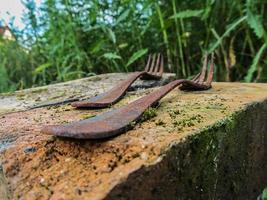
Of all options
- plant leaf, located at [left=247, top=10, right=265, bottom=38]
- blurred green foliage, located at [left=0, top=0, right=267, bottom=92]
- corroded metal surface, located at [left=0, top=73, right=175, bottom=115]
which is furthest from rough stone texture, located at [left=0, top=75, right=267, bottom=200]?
blurred green foliage, located at [left=0, top=0, right=267, bottom=92]

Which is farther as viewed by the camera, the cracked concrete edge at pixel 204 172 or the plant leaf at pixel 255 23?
the plant leaf at pixel 255 23

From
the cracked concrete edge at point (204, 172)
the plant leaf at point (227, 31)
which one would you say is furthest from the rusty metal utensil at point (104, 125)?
the plant leaf at point (227, 31)

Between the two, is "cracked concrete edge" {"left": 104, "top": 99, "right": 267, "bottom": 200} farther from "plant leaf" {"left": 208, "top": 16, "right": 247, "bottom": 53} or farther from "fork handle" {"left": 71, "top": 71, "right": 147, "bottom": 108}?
"plant leaf" {"left": 208, "top": 16, "right": 247, "bottom": 53}

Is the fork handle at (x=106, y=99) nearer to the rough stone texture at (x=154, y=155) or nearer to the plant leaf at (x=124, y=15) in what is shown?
the rough stone texture at (x=154, y=155)

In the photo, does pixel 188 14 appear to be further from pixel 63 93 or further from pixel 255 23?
pixel 63 93

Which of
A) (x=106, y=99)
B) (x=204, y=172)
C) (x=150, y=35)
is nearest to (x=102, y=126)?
(x=204, y=172)

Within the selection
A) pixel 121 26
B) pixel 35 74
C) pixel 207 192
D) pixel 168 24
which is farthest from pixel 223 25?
pixel 207 192
